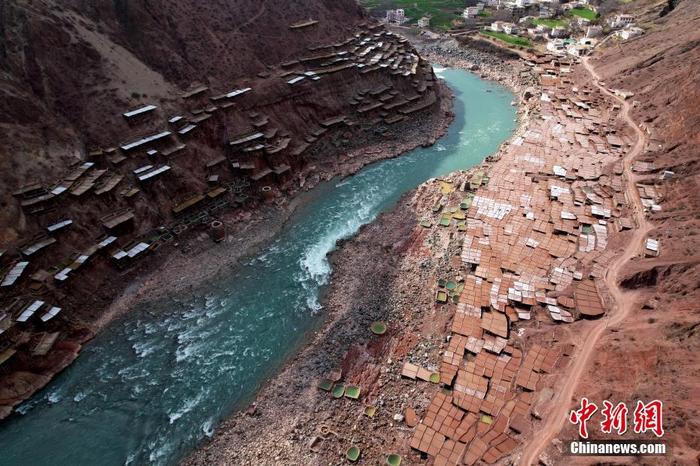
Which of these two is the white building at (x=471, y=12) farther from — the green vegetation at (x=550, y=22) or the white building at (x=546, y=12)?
the green vegetation at (x=550, y=22)

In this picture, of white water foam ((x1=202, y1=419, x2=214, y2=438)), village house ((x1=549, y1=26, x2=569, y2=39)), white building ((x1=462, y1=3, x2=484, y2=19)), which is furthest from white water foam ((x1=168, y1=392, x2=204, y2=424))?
white building ((x1=462, y1=3, x2=484, y2=19))

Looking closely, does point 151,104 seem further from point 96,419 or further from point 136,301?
point 96,419

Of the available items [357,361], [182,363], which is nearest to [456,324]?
[357,361]

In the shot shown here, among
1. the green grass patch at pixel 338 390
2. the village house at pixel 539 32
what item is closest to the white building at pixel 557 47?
the village house at pixel 539 32

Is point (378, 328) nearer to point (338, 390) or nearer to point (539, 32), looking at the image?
point (338, 390)

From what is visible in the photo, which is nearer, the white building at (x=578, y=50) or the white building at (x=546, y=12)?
the white building at (x=578, y=50)
